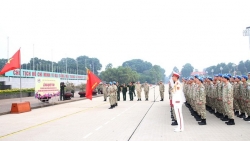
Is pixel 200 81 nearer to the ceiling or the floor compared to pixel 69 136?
nearer to the ceiling

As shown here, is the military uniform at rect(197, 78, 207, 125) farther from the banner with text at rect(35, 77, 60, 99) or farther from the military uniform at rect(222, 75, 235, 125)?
the banner with text at rect(35, 77, 60, 99)

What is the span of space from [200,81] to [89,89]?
413 inches

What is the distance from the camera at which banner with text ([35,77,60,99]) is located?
21.1m

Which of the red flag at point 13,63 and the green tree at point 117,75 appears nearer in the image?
the red flag at point 13,63

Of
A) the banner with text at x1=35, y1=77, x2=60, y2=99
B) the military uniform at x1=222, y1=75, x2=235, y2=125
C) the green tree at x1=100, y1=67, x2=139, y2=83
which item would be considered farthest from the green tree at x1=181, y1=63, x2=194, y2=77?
the military uniform at x1=222, y1=75, x2=235, y2=125

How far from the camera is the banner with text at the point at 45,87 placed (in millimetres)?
21078

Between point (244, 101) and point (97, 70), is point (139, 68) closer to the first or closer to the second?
point (97, 70)

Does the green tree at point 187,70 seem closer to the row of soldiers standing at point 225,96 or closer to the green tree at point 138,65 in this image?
the green tree at point 138,65

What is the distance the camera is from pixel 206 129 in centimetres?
963

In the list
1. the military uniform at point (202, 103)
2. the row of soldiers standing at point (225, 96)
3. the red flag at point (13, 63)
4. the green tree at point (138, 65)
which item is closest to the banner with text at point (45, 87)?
the red flag at point (13, 63)

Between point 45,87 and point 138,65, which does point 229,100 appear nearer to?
point 45,87

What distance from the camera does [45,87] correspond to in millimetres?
22000

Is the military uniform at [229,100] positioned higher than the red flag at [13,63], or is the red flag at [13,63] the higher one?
the red flag at [13,63]

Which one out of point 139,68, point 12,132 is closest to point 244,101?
point 12,132
